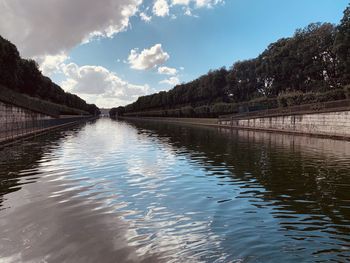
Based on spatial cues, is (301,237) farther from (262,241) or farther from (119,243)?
(119,243)

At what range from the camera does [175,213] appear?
8891 millimetres

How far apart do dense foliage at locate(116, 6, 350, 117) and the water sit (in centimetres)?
2915

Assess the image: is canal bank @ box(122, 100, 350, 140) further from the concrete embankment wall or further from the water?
the concrete embankment wall

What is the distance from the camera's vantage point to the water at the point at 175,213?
6.42 meters

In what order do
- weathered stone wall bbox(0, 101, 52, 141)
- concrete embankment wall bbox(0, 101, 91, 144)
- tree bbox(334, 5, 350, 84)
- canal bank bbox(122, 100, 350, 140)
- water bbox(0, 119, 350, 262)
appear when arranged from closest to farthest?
water bbox(0, 119, 350, 262), concrete embankment wall bbox(0, 101, 91, 144), canal bank bbox(122, 100, 350, 140), weathered stone wall bbox(0, 101, 52, 141), tree bbox(334, 5, 350, 84)

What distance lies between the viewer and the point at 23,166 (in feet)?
54.7

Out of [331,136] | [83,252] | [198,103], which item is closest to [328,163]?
[83,252]

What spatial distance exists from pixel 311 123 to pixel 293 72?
100ft

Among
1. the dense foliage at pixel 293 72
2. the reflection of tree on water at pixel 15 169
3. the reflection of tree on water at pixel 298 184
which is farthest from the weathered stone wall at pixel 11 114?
the dense foliage at pixel 293 72

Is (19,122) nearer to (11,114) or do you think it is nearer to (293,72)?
(11,114)

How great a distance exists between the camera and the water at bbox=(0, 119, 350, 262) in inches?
253

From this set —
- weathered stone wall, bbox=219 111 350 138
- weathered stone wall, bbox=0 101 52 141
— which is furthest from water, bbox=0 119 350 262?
weathered stone wall, bbox=0 101 52 141

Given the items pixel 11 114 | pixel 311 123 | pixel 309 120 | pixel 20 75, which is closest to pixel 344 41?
pixel 309 120

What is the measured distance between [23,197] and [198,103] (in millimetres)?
104853
